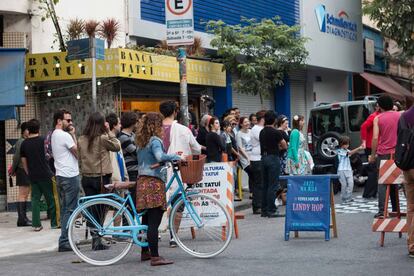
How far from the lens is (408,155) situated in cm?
814

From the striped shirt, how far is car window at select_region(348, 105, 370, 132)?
1002 centimetres

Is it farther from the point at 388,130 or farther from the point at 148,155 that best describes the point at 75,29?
the point at 148,155

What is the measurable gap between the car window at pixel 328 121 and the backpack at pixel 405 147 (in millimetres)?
10930

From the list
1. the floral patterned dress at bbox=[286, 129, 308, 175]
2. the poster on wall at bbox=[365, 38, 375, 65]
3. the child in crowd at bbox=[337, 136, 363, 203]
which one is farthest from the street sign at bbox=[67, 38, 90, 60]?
the poster on wall at bbox=[365, 38, 375, 65]

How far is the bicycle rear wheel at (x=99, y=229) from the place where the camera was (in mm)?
8422

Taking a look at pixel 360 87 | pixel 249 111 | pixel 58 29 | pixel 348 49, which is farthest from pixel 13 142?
pixel 360 87

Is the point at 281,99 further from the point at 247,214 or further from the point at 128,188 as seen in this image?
the point at 128,188

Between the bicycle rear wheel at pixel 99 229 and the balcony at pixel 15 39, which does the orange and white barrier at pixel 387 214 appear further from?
the balcony at pixel 15 39

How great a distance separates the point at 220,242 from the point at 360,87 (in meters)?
26.9

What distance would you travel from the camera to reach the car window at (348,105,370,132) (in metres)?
18.8

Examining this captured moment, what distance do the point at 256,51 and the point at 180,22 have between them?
7129 mm

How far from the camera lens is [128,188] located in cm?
879

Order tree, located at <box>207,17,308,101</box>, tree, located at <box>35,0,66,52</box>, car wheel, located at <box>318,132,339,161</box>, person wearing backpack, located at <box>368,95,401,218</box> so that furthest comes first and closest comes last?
tree, located at <box>207,17,308,101</box>, car wheel, located at <box>318,132,339,161</box>, tree, located at <box>35,0,66,52</box>, person wearing backpack, located at <box>368,95,401,218</box>

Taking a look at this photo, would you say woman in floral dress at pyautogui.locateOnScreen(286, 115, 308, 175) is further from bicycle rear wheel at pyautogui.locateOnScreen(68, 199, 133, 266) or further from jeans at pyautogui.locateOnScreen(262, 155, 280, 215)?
bicycle rear wheel at pyautogui.locateOnScreen(68, 199, 133, 266)
